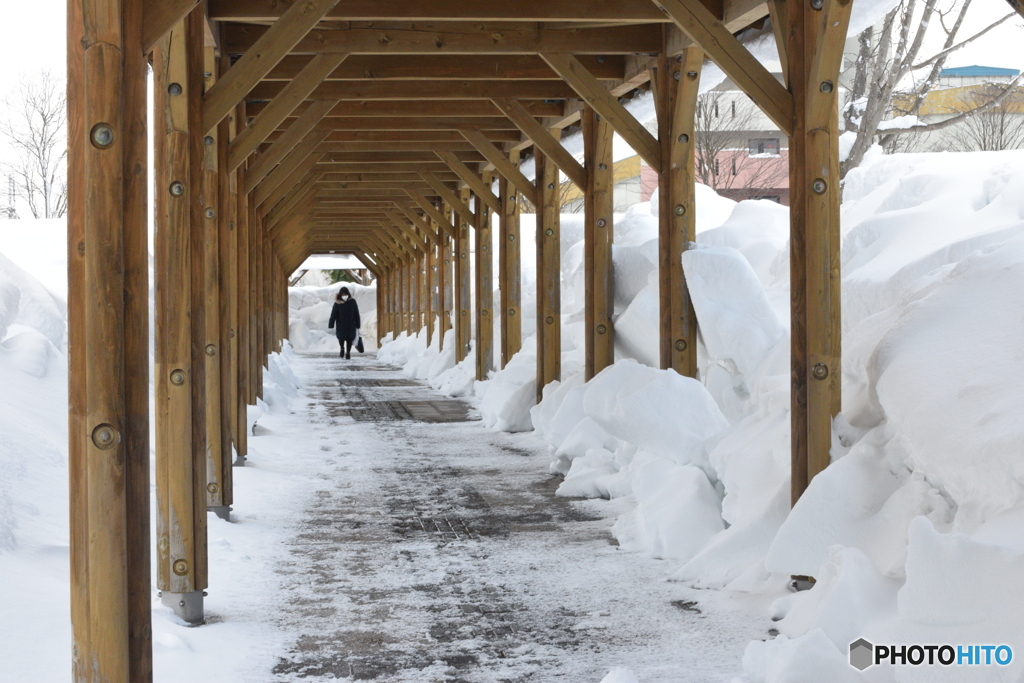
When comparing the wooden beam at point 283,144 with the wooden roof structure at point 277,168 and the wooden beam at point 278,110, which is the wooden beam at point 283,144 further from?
the wooden beam at point 278,110

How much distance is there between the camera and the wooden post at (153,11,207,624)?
14.2 feet

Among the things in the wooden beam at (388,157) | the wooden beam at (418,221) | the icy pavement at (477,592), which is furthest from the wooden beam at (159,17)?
the wooden beam at (418,221)

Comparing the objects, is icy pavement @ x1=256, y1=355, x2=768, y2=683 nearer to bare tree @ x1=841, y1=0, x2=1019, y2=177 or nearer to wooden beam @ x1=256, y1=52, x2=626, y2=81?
wooden beam @ x1=256, y1=52, x2=626, y2=81

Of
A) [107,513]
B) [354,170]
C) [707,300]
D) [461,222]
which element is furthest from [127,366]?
[461,222]

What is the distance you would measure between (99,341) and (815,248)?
3255mm

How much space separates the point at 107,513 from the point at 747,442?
3.72m

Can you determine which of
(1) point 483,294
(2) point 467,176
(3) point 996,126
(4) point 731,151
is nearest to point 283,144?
(2) point 467,176

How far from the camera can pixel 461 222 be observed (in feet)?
56.1

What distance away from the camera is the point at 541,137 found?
938 centimetres

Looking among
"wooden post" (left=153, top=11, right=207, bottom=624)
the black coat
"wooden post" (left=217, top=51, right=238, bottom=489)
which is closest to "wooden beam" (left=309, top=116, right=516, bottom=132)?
"wooden post" (left=217, top=51, right=238, bottom=489)

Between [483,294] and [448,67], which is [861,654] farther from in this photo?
[483,294]

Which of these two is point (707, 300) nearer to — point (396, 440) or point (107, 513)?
point (396, 440)

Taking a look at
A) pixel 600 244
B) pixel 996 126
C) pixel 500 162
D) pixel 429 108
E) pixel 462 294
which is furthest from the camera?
pixel 996 126

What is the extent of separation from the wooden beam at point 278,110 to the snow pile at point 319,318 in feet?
87.6
